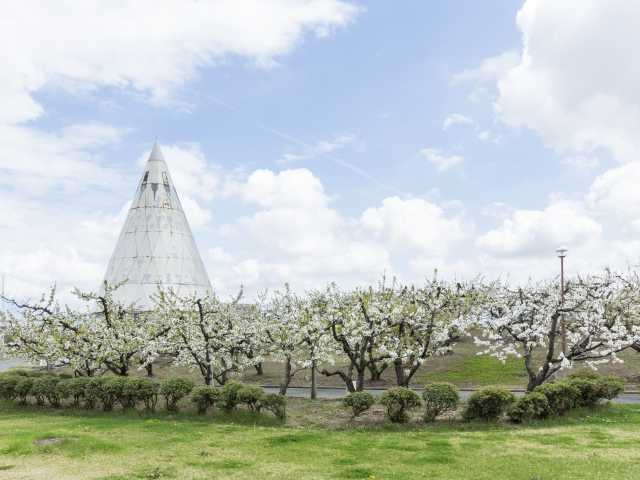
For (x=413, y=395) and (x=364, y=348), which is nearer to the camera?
(x=413, y=395)

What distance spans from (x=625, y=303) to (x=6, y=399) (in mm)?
30092

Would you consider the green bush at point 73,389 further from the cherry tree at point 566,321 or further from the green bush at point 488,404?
the cherry tree at point 566,321

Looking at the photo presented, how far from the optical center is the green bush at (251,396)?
701 inches

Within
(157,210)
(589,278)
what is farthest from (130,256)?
(589,278)

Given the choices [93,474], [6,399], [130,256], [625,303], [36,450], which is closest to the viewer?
[93,474]

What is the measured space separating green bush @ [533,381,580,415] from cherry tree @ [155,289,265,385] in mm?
12360

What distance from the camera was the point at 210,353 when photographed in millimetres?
23734

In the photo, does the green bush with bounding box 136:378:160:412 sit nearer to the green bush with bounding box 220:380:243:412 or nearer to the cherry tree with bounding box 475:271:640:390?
the green bush with bounding box 220:380:243:412

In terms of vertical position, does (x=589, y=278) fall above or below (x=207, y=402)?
above

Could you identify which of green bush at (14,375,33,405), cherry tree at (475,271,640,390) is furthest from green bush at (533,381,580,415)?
green bush at (14,375,33,405)

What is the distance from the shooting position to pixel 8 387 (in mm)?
21891

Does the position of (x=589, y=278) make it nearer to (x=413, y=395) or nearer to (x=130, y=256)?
(x=413, y=395)

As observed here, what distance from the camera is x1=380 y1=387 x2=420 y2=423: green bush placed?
16953 millimetres

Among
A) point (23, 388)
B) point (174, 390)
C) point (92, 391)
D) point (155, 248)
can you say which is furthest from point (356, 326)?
point (155, 248)
